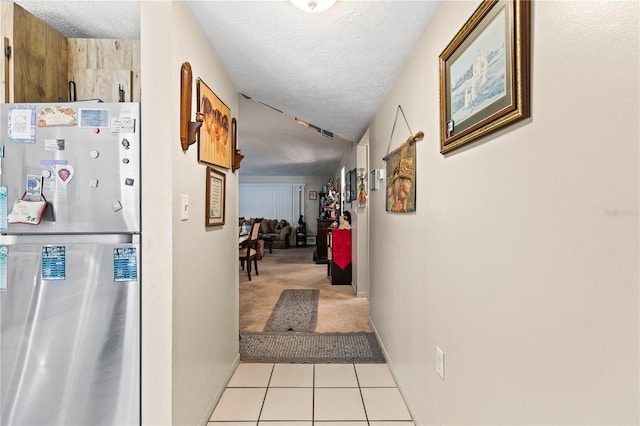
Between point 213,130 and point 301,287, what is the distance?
3.37 metres

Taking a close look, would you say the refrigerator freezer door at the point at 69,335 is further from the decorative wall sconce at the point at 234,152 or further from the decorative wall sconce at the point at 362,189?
the decorative wall sconce at the point at 362,189

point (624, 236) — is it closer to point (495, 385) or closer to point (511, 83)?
point (511, 83)

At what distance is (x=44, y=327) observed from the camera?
1429mm

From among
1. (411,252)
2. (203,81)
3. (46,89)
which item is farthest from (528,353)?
(46,89)

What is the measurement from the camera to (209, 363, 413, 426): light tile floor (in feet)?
6.09

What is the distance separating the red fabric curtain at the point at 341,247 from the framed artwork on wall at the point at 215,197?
9.28 feet

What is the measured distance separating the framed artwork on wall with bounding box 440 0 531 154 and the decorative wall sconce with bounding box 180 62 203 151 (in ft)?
3.68

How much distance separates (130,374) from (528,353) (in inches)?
62.4

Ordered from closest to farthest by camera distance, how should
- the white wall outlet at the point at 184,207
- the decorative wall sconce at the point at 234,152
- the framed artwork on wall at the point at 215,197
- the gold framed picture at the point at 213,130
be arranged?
1. the white wall outlet at the point at 184,207
2. the gold framed picture at the point at 213,130
3. the framed artwork on wall at the point at 215,197
4. the decorative wall sconce at the point at 234,152

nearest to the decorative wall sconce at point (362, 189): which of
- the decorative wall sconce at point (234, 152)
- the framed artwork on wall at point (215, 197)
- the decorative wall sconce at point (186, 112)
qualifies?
the decorative wall sconce at point (234, 152)

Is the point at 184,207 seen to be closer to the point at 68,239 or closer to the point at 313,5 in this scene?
the point at 68,239

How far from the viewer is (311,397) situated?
208 cm

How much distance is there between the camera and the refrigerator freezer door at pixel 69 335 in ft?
4.68

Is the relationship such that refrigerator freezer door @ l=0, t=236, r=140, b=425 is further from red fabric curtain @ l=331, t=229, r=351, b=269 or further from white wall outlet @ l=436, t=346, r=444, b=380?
red fabric curtain @ l=331, t=229, r=351, b=269
